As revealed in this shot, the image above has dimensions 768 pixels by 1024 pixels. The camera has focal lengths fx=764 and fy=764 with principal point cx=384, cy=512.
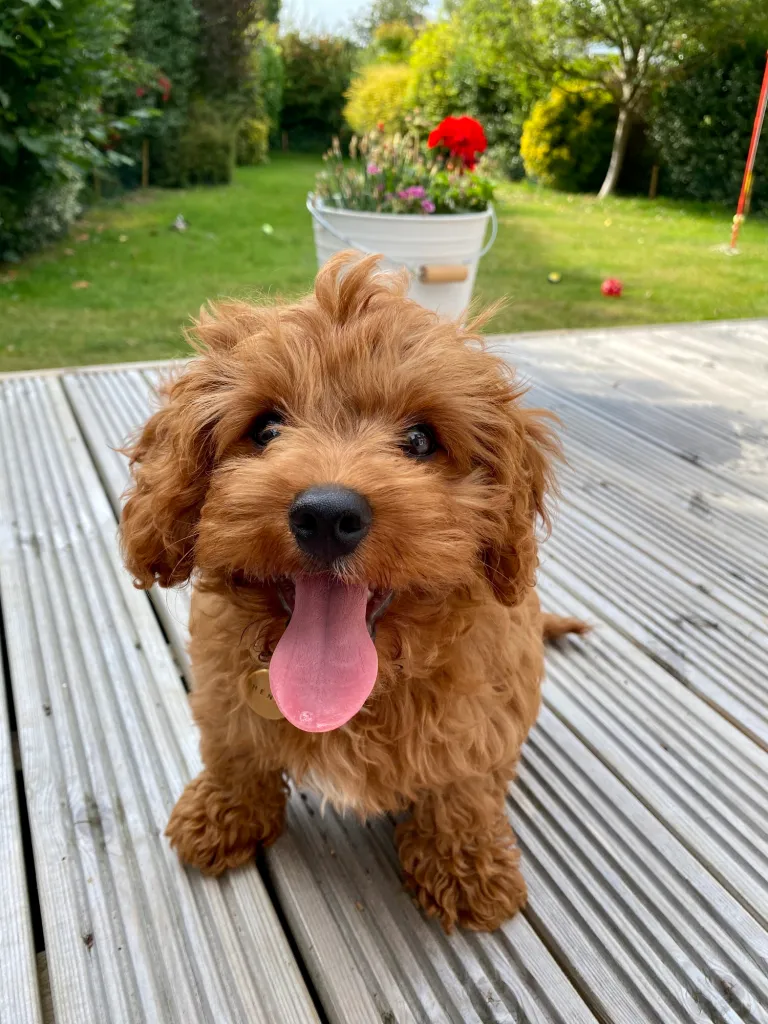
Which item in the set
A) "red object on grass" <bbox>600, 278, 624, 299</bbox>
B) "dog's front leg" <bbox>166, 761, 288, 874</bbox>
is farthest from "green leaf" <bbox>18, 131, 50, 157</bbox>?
"dog's front leg" <bbox>166, 761, 288, 874</bbox>

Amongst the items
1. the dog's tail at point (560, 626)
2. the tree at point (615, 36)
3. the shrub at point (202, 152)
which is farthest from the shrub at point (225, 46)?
the dog's tail at point (560, 626)

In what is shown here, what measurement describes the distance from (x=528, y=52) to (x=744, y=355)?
1463 cm

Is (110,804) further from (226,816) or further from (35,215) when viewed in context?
(35,215)

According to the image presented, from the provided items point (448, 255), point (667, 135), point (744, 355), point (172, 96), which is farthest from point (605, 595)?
point (667, 135)

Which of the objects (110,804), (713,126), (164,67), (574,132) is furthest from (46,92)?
(574,132)

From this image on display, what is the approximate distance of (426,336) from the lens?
63.9 inches

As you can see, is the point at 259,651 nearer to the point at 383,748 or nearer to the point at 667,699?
the point at 383,748

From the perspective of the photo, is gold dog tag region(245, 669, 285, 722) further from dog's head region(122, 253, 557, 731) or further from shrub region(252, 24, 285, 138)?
shrub region(252, 24, 285, 138)

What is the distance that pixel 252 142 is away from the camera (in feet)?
61.5

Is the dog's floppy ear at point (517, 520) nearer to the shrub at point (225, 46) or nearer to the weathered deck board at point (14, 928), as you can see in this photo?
the weathered deck board at point (14, 928)

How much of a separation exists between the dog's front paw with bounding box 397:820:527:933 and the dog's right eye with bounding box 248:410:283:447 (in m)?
1.05

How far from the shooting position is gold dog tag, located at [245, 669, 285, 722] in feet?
5.48

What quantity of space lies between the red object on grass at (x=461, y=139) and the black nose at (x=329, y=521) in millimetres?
4736

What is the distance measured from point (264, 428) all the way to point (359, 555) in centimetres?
44
